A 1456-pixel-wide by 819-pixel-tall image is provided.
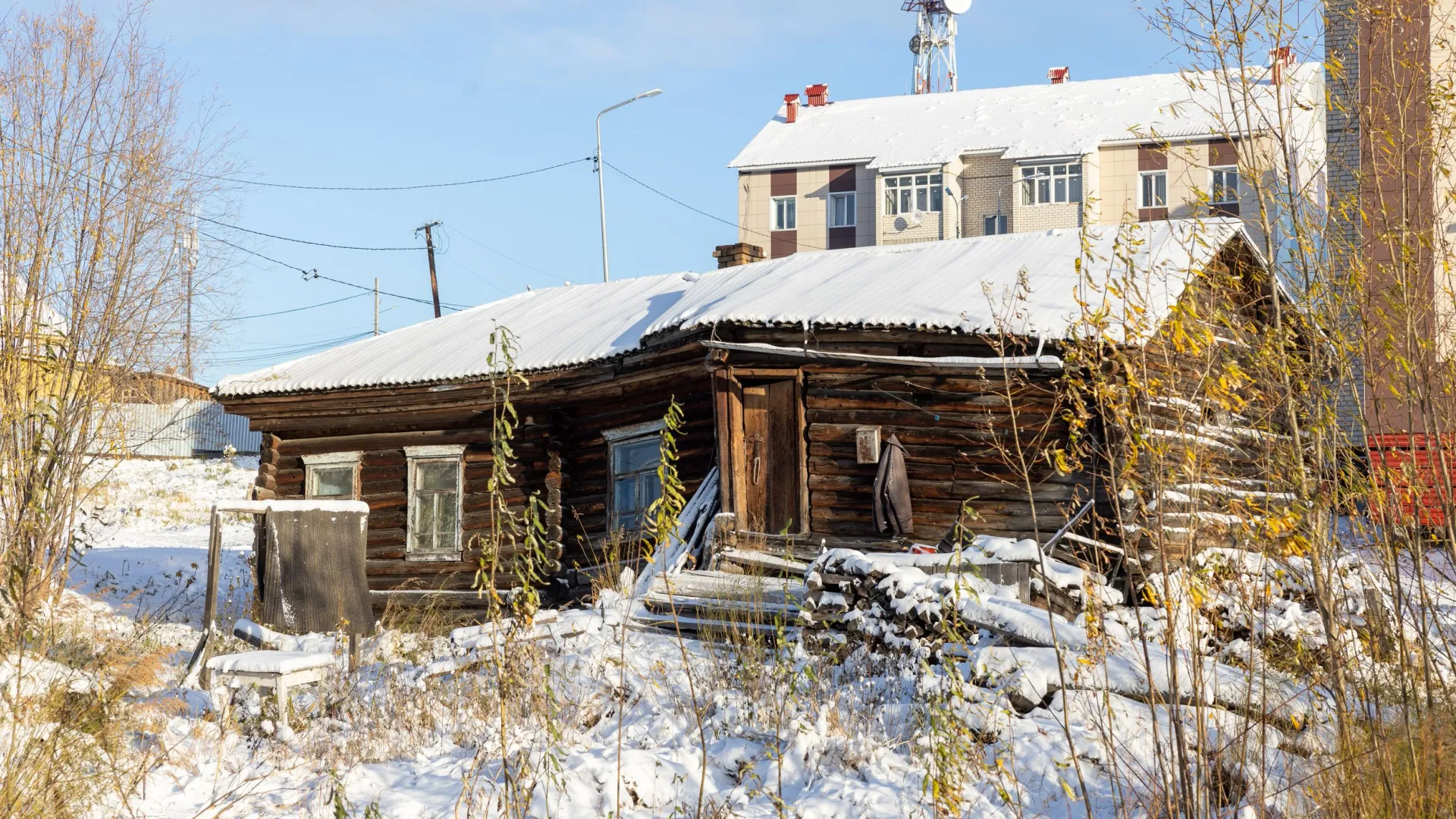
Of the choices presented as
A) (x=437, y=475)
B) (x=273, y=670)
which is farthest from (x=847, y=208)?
(x=273, y=670)

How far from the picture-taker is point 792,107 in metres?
44.6

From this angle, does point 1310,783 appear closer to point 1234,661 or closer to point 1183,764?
point 1183,764

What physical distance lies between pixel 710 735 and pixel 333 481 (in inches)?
470

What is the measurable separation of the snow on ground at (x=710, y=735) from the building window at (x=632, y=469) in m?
5.26

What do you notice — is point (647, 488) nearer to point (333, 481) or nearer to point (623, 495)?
point (623, 495)

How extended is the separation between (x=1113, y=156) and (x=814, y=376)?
28240 mm

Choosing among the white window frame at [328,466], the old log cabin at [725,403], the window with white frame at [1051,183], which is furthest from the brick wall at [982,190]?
the white window frame at [328,466]

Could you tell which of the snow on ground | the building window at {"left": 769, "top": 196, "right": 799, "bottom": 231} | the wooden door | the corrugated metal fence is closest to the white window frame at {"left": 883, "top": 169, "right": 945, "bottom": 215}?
the building window at {"left": 769, "top": 196, "right": 799, "bottom": 231}

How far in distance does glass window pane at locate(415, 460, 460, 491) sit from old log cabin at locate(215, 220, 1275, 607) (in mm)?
29

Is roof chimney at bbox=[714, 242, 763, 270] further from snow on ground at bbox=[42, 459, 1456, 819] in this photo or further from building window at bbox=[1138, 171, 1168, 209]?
building window at bbox=[1138, 171, 1168, 209]

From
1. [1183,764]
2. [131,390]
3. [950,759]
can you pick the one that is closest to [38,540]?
[131,390]

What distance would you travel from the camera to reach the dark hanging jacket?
529 inches

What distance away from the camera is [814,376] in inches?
564

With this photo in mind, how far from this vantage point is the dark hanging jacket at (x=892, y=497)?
13445 mm
